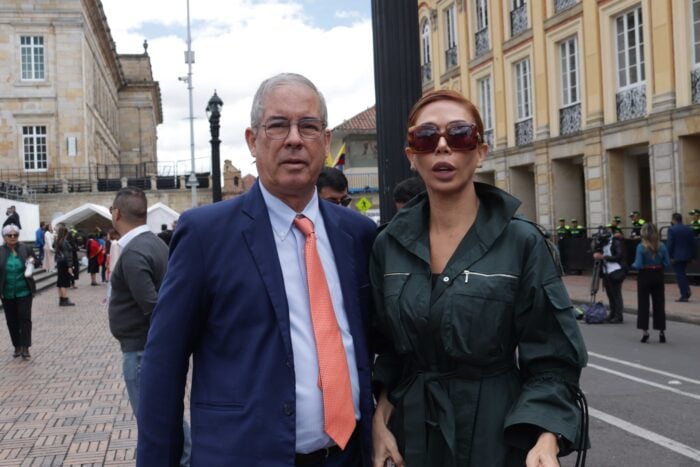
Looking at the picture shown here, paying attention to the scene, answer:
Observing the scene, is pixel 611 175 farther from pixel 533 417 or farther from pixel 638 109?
pixel 533 417

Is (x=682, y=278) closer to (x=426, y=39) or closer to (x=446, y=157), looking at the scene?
(x=446, y=157)

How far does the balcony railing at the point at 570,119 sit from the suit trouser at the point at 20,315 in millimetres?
17793

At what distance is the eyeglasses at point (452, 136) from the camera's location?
2.54 meters

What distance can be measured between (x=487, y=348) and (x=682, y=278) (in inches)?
609

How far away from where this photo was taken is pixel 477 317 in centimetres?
231

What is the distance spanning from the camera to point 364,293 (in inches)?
104

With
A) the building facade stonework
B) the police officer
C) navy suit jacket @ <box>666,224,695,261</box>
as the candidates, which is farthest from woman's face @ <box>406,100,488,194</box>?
the building facade stonework

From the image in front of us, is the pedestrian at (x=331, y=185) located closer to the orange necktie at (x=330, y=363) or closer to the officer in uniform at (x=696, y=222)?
the orange necktie at (x=330, y=363)

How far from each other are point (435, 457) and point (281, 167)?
0.99 metres

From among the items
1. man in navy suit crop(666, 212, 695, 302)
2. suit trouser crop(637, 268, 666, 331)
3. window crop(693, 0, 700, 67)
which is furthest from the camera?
window crop(693, 0, 700, 67)

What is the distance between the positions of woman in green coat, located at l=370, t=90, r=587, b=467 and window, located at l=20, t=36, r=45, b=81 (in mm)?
51657

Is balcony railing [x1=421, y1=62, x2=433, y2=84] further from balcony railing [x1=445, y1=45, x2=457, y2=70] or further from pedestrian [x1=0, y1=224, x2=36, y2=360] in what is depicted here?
pedestrian [x1=0, y1=224, x2=36, y2=360]

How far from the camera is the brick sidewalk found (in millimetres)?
6559

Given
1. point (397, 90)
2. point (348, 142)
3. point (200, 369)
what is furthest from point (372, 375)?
point (348, 142)
